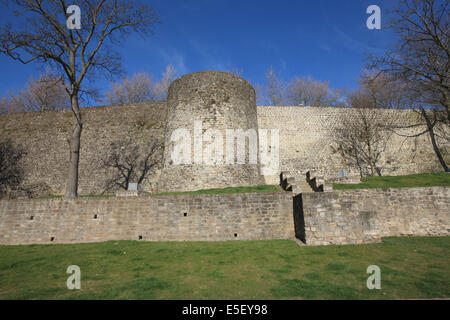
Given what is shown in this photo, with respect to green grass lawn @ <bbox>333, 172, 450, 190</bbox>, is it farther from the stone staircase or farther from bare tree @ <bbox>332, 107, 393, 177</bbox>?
bare tree @ <bbox>332, 107, 393, 177</bbox>

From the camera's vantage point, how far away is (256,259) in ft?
21.8

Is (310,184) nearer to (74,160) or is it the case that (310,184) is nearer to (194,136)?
(194,136)

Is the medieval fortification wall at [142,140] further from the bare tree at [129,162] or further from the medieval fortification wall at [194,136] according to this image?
the bare tree at [129,162]

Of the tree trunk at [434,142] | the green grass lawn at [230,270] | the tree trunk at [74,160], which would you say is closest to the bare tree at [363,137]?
the tree trunk at [434,142]

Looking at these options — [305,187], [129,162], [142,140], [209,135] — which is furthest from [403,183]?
[129,162]

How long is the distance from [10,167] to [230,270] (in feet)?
70.8

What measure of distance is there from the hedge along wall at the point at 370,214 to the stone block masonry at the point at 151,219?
44.6 inches

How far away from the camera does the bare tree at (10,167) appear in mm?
19094

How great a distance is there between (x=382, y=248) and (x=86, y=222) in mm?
10141

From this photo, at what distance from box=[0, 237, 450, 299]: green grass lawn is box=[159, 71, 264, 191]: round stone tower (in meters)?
6.11

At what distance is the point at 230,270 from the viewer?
579 cm

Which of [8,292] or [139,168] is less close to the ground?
[139,168]

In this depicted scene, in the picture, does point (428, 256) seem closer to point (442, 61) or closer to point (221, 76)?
point (221, 76)
